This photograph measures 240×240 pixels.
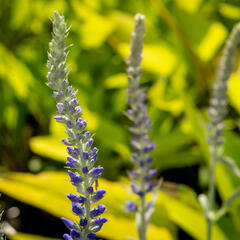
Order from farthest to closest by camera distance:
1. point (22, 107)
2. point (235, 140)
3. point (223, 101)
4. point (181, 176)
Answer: point (22, 107), point (181, 176), point (235, 140), point (223, 101)

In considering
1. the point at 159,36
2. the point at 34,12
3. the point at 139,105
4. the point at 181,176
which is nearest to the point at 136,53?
the point at 139,105

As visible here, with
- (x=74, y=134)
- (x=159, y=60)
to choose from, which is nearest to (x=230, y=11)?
(x=159, y=60)

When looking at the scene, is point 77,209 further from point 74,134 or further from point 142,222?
point 142,222

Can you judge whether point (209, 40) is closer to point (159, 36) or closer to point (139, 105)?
point (159, 36)

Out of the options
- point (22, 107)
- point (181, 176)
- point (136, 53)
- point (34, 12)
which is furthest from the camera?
point (34, 12)

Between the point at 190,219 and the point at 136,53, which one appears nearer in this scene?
the point at 136,53

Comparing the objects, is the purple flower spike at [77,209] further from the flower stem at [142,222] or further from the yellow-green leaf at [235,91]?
the yellow-green leaf at [235,91]

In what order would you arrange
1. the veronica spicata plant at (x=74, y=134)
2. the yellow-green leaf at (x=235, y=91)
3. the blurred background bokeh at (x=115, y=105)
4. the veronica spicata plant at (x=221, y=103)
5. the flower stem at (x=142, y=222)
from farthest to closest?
the yellow-green leaf at (x=235, y=91), the blurred background bokeh at (x=115, y=105), the veronica spicata plant at (x=221, y=103), the flower stem at (x=142, y=222), the veronica spicata plant at (x=74, y=134)

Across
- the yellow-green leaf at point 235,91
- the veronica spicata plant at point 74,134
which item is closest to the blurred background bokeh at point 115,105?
the yellow-green leaf at point 235,91
